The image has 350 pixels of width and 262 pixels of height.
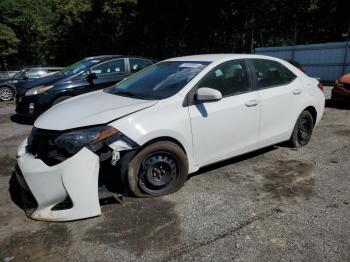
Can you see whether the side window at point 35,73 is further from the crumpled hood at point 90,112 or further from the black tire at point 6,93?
the crumpled hood at point 90,112

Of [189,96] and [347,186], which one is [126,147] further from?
[347,186]

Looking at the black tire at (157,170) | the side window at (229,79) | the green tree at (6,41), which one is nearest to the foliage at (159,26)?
the green tree at (6,41)

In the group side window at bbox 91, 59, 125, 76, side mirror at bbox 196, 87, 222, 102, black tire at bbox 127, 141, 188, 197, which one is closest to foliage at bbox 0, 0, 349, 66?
side window at bbox 91, 59, 125, 76

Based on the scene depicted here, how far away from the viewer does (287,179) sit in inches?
191

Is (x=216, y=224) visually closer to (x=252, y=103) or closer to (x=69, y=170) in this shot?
(x=69, y=170)

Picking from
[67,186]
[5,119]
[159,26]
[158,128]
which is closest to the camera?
[67,186]

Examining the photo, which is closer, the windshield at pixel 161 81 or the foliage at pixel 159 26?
the windshield at pixel 161 81

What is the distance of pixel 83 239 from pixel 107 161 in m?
0.81

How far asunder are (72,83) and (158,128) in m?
5.10

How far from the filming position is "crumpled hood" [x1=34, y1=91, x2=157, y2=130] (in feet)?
12.9

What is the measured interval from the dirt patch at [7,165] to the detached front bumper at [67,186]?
181 cm

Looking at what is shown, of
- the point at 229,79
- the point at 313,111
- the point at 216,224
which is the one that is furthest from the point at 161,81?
the point at 313,111

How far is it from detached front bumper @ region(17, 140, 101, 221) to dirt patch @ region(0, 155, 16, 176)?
1809mm

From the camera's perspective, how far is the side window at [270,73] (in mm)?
5203
